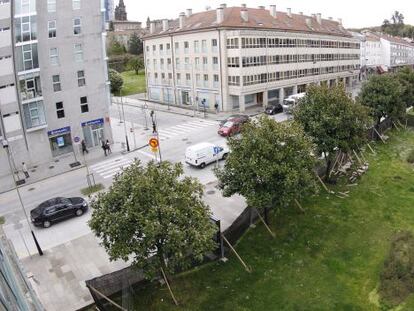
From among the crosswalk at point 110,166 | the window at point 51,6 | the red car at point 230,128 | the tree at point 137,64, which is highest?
the window at point 51,6

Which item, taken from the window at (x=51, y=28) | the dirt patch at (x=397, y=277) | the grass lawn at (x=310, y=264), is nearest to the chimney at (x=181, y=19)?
the window at (x=51, y=28)

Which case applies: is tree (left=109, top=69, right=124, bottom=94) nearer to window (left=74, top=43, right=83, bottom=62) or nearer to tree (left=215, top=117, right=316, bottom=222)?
window (left=74, top=43, right=83, bottom=62)

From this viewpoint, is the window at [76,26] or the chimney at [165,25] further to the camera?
the chimney at [165,25]

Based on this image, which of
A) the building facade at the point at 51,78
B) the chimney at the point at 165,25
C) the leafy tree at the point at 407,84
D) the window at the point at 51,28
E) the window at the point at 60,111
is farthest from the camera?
the chimney at the point at 165,25

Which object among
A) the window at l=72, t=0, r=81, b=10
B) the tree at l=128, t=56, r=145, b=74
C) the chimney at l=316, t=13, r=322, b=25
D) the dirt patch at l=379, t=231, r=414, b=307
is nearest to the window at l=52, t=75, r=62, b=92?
the window at l=72, t=0, r=81, b=10

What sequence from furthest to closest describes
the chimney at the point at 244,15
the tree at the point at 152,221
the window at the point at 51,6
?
the chimney at the point at 244,15 → the window at the point at 51,6 → the tree at the point at 152,221

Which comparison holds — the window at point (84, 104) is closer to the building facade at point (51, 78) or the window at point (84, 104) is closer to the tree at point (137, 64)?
the building facade at point (51, 78)

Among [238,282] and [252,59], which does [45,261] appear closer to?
[238,282]
